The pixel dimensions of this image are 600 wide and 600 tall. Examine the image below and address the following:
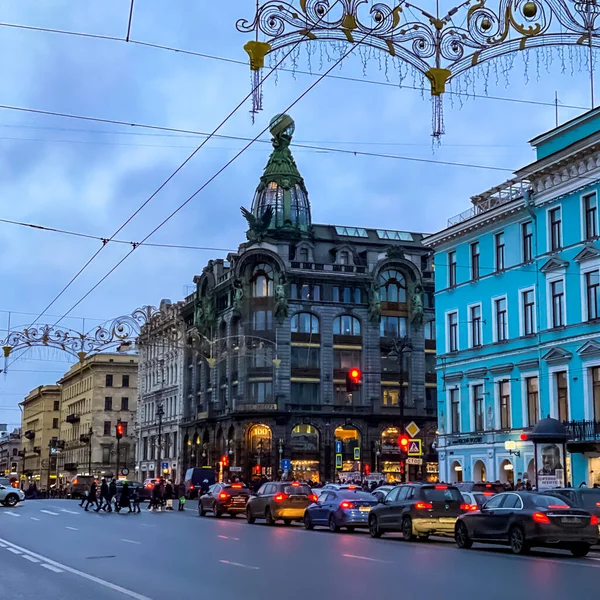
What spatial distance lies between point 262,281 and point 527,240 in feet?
139

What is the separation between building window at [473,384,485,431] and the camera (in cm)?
4947

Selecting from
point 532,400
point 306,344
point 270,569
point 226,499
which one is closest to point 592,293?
point 532,400

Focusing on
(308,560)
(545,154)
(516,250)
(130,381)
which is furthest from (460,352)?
(130,381)

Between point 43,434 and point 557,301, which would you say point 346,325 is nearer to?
point 557,301

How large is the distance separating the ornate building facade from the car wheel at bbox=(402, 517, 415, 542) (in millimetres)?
52243

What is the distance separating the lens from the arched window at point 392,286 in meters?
88.8

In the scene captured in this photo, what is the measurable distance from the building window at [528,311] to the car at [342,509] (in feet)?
54.5

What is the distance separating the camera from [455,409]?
172 ft

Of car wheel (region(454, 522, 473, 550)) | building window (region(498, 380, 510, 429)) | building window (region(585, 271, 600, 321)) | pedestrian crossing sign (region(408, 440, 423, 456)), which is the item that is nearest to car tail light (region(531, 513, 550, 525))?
car wheel (region(454, 522, 473, 550))

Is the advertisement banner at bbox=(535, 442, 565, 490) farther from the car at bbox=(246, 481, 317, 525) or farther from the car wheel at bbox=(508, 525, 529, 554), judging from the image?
the car wheel at bbox=(508, 525, 529, 554)

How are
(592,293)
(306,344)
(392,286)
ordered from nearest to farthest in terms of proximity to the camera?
(592,293), (306,344), (392,286)

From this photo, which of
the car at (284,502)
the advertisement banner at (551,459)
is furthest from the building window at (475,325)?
the car at (284,502)

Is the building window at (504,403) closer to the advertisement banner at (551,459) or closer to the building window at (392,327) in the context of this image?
the advertisement banner at (551,459)

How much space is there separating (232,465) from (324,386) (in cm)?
996
